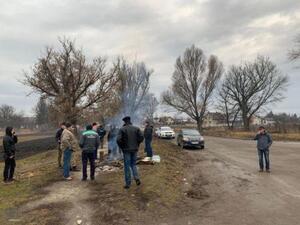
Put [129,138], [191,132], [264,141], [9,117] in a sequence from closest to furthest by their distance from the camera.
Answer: [129,138] → [264,141] → [191,132] → [9,117]

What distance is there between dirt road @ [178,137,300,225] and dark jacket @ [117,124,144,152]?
6.77ft

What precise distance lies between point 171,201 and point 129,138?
2286mm

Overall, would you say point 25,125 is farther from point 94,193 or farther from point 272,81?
point 94,193

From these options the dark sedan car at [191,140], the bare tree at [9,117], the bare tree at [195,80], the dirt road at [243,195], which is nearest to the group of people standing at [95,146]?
Answer: the dirt road at [243,195]

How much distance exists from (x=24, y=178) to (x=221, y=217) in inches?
348

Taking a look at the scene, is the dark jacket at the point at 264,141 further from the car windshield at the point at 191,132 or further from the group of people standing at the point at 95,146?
the car windshield at the point at 191,132

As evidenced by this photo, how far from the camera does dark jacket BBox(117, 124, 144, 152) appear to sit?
11.5 m

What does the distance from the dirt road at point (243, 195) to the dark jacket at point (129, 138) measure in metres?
2.06

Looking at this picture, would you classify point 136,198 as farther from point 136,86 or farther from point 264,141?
point 136,86

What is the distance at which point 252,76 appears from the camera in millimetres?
77562

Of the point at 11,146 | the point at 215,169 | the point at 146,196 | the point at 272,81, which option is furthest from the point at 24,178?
the point at 272,81

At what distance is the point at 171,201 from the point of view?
402 inches

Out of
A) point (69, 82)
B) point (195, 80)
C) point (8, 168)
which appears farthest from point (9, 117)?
point (8, 168)

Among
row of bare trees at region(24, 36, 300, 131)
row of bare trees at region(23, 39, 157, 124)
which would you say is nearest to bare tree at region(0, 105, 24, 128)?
row of bare trees at region(24, 36, 300, 131)
